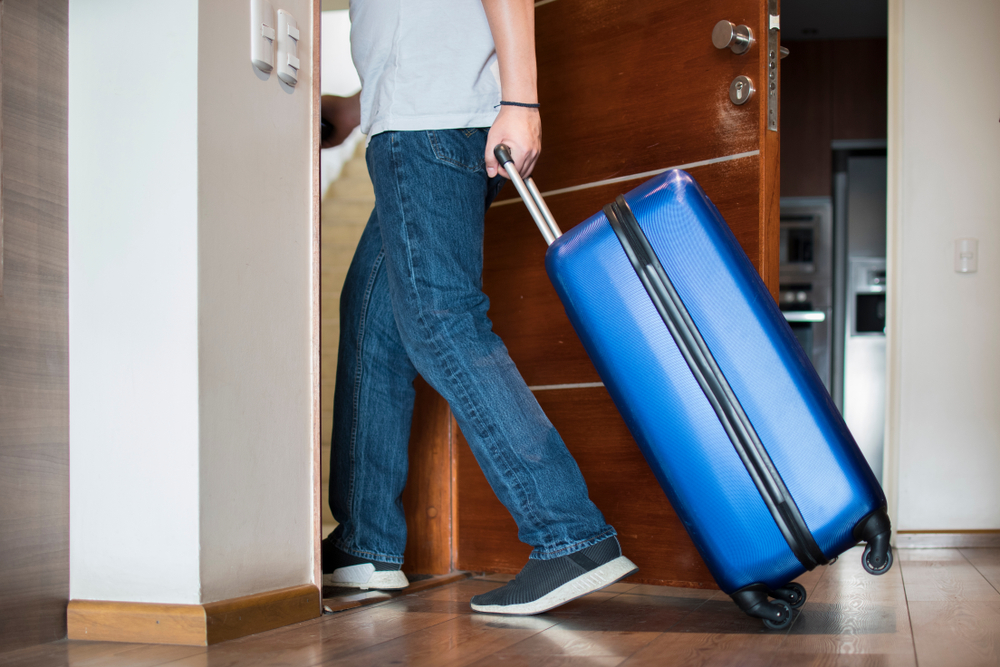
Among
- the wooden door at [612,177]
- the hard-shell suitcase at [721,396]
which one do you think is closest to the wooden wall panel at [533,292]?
the wooden door at [612,177]

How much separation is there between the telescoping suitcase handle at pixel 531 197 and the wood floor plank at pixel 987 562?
1.08 metres

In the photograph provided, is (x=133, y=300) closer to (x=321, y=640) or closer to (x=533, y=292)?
(x=321, y=640)

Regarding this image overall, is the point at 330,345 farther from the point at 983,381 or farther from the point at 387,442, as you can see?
the point at 983,381

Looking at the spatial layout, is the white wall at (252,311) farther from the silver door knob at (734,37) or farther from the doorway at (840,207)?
the doorway at (840,207)

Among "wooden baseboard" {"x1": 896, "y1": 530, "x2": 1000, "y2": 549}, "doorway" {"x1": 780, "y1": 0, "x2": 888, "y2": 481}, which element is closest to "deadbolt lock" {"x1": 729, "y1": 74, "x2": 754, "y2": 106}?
"wooden baseboard" {"x1": 896, "y1": 530, "x2": 1000, "y2": 549}

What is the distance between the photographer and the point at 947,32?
2703mm

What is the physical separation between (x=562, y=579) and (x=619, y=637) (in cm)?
12

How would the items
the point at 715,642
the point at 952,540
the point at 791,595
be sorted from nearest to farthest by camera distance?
the point at 715,642 → the point at 791,595 → the point at 952,540

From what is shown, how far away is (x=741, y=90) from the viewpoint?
4.39 feet

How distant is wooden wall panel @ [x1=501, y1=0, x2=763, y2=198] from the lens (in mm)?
1374

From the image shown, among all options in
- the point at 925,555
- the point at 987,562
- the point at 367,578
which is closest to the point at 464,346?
the point at 367,578

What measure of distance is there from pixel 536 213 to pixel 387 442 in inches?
18.8

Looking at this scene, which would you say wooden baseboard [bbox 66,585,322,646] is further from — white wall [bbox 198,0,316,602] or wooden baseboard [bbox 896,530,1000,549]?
wooden baseboard [bbox 896,530,1000,549]

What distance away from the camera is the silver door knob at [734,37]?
4.37 feet
